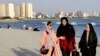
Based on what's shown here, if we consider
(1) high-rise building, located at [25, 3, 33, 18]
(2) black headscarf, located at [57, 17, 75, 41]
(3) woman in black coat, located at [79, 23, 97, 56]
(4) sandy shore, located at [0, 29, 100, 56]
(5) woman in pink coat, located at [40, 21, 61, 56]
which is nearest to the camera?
(5) woman in pink coat, located at [40, 21, 61, 56]

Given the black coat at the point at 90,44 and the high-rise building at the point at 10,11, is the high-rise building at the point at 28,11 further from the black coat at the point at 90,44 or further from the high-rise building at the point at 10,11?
the black coat at the point at 90,44

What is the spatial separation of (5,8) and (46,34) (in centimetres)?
17473

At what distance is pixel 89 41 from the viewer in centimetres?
931

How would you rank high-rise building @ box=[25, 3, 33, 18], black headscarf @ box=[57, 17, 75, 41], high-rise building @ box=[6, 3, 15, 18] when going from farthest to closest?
high-rise building @ box=[25, 3, 33, 18] → high-rise building @ box=[6, 3, 15, 18] → black headscarf @ box=[57, 17, 75, 41]

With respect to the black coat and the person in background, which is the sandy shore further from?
the black coat

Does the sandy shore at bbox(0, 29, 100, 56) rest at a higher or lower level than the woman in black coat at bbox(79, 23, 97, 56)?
lower

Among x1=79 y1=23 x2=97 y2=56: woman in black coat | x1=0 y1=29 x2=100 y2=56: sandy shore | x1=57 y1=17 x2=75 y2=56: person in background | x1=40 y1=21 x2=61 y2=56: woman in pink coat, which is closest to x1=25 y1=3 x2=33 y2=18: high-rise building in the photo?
x1=0 y1=29 x2=100 y2=56: sandy shore

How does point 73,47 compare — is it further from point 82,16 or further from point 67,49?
point 82,16

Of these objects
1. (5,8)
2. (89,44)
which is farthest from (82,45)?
(5,8)

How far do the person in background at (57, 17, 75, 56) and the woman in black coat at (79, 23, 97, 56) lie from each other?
279mm

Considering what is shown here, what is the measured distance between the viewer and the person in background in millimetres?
9445

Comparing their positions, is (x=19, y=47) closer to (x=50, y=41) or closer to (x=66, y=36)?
(x=66, y=36)

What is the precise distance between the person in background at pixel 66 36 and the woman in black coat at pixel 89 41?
0.92ft

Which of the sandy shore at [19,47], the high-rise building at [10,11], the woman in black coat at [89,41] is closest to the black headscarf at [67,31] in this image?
the woman in black coat at [89,41]
